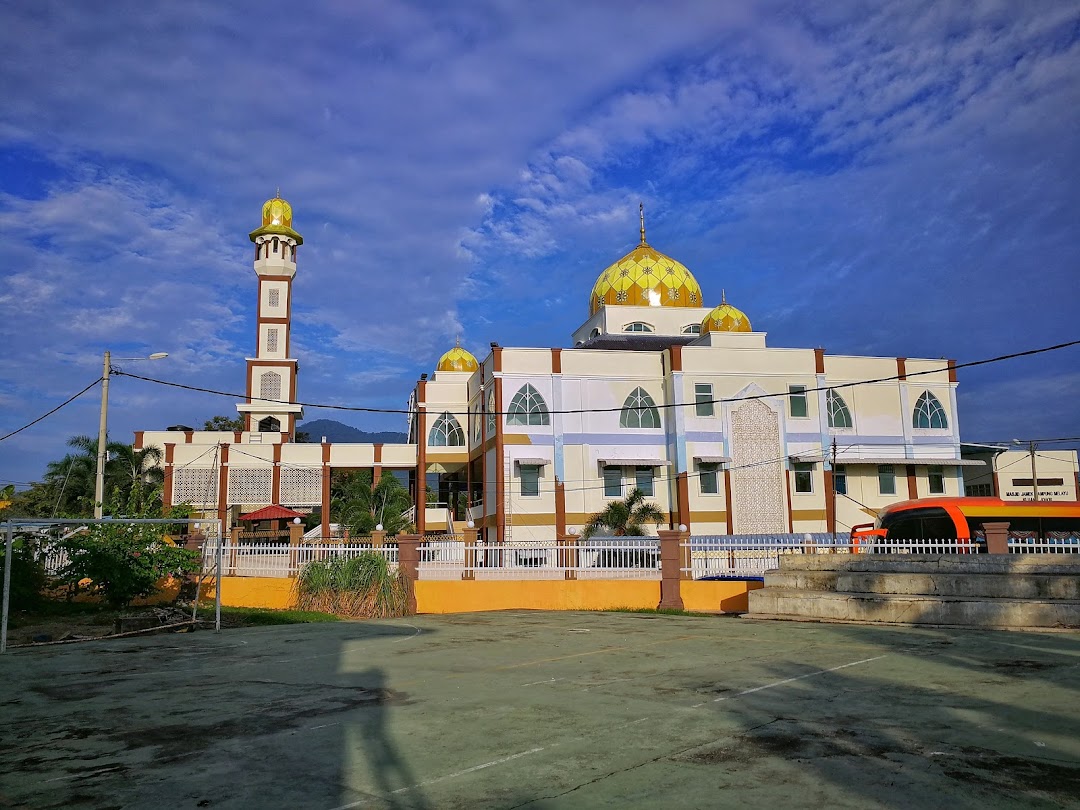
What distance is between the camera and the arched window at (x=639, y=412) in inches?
1347

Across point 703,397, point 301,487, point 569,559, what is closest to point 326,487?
point 301,487

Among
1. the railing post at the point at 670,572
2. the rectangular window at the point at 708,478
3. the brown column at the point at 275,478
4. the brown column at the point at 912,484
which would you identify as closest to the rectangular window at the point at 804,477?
the rectangular window at the point at 708,478

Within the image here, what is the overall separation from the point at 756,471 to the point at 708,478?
6.92ft

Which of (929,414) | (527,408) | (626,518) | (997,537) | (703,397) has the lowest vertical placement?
(997,537)

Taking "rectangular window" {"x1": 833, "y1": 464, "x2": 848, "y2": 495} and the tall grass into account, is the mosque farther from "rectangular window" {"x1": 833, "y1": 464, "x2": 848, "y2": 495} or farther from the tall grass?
the tall grass

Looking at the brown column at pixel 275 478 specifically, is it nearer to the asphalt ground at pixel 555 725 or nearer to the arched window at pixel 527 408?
the arched window at pixel 527 408

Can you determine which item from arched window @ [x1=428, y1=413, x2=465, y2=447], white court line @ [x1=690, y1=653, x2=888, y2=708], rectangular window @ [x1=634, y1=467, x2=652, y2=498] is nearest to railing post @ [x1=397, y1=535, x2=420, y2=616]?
white court line @ [x1=690, y1=653, x2=888, y2=708]

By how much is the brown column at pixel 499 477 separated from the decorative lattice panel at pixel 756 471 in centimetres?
938

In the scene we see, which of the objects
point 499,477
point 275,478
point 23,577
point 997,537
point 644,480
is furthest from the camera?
point 275,478

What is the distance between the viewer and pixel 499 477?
3241 cm

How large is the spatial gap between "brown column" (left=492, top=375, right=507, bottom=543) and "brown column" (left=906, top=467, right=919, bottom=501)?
57.4ft

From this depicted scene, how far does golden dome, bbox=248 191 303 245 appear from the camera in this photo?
142 feet

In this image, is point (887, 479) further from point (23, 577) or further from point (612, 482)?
point (23, 577)

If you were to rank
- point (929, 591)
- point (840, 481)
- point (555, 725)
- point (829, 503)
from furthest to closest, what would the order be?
point (840, 481) < point (829, 503) < point (929, 591) < point (555, 725)
